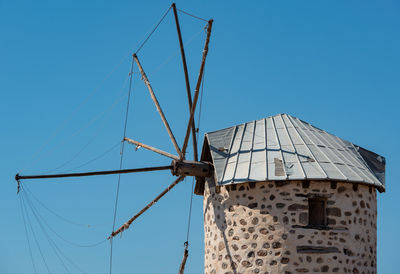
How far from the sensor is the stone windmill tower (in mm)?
17219

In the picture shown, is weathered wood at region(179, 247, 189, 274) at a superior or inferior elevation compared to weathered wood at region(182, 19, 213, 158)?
inferior

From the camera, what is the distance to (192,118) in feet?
61.3

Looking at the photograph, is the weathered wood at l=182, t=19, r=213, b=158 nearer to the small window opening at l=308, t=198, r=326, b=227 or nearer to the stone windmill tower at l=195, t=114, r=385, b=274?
the stone windmill tower at l=195, t=114, r=385, b=274

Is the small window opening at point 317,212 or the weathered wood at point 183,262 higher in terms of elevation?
the small window opening at point 317,212

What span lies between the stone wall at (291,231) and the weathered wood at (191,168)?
40.8 inches

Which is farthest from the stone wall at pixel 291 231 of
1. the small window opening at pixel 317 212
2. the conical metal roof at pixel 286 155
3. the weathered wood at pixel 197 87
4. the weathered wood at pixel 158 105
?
the weathered wood at pixel 158 105

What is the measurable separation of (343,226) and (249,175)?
236 centimetres

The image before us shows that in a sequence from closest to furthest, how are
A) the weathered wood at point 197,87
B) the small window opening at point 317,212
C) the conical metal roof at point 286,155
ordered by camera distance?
1. the small window opening at point 317,212
2. the conical metal roof at point 286,155
3. the weathered wood at point 197,87

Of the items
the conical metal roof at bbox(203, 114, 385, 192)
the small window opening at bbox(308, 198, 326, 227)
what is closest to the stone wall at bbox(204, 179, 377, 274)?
the small window opening at bbox(308, 198, 326, 227)

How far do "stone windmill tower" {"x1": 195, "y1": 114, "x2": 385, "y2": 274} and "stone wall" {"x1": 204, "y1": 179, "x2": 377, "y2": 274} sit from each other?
0.07 feet

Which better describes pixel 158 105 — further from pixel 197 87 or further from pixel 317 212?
pixel 317 212

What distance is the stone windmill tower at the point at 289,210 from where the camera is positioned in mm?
17219

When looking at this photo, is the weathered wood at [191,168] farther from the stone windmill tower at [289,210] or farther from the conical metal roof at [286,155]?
the conical metal roof at [286,155]

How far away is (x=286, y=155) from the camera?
18.3 m
